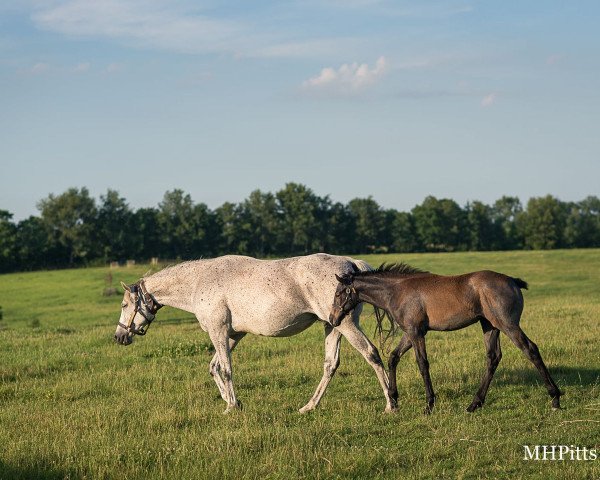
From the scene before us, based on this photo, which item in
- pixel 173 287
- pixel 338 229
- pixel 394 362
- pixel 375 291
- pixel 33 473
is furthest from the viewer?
pixel 338 229

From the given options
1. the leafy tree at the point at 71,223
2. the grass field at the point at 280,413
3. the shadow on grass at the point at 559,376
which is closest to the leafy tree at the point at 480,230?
the leafy tree at the point at 71,223

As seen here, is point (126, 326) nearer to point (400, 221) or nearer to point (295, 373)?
point (295, 373)

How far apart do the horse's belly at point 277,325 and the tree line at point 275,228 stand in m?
83.9

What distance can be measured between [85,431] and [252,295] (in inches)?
123

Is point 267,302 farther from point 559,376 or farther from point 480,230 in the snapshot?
point 480,230

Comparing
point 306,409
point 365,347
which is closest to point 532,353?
point 365,347

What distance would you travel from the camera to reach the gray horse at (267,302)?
35.9 feet

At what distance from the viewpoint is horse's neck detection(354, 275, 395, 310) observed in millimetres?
10797

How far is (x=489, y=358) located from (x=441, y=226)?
4273 inches

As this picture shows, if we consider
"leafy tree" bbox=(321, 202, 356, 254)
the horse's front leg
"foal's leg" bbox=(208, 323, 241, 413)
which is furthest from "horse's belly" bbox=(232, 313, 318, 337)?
"leafy tree" bbox=(321, 202, 356, 254)

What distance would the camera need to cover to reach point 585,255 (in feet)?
219

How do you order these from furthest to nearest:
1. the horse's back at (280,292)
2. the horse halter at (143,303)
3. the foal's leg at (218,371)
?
the horse halter at (143,303) < the foal's leg at (218,371) < the horse's back at (280,292)

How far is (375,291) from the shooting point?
10867 mm

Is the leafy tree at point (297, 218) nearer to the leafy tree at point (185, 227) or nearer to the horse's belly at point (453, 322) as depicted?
the leafy tree at point (185, 227)
